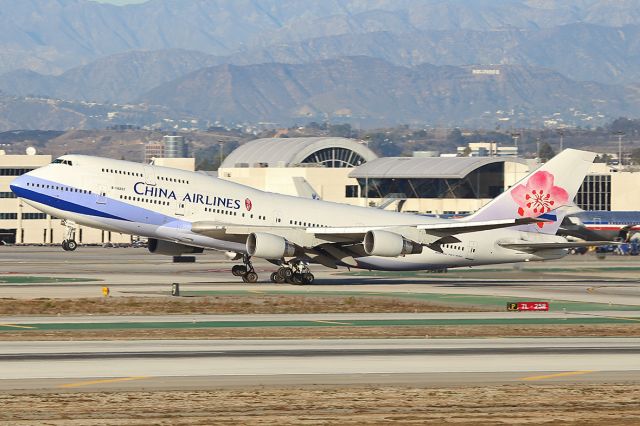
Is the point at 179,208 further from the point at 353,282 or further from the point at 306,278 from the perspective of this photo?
the point at 353,282

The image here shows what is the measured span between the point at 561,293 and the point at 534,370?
3075cm

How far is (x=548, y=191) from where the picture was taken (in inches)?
2734

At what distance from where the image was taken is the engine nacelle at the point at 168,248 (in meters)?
68.0

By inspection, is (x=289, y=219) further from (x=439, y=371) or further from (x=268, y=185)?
(x=268, y=185)

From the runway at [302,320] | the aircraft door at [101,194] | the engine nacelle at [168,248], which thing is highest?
the aircraft door at [101,194]

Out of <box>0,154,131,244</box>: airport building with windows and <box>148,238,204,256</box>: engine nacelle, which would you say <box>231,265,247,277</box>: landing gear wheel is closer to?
<box>148,238,204,256</box>: engine nacelle

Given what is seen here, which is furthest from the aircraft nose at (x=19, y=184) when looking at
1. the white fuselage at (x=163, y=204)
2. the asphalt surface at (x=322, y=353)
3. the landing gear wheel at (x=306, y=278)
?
the landing gear wheel at (x=306, y=278)

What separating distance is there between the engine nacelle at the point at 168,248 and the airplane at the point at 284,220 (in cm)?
6

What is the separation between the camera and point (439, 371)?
111 feet

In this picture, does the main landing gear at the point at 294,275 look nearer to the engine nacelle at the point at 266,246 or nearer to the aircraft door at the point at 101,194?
the engine nacelle at the point at 266,246

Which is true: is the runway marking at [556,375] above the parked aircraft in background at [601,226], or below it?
below

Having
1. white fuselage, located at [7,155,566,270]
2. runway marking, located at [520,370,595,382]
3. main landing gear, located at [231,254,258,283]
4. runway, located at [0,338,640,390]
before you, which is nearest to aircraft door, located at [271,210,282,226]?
white fuselage, located at [7,155,566,270]

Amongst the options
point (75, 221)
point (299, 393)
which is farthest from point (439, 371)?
point (75, 221)

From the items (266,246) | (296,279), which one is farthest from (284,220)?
(266,246)
